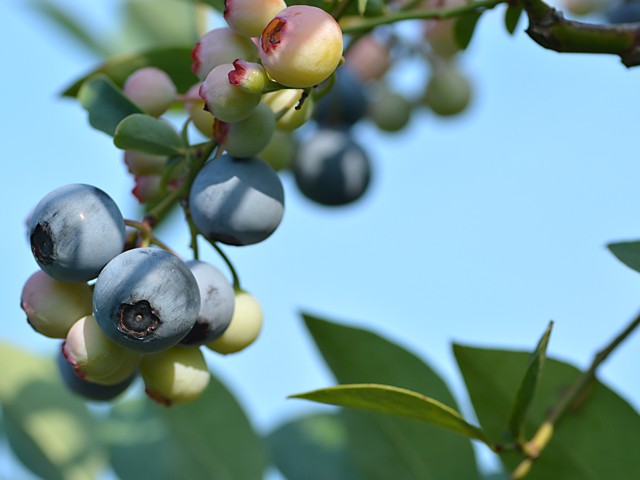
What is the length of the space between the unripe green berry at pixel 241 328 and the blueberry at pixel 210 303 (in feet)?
0.10

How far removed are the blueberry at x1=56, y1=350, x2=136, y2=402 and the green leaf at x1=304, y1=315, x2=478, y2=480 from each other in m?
0.26

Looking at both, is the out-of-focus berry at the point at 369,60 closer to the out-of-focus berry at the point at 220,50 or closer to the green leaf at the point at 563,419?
the green leaf at the point at 563,419

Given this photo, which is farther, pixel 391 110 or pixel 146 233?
pixel 391 110

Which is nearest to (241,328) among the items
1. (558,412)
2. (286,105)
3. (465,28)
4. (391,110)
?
(286,105)

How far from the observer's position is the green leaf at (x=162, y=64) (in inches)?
Result: 54.9

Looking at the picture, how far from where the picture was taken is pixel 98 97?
1085 millimetres

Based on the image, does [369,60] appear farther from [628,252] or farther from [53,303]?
[53,303]

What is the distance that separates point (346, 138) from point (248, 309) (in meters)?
1.00

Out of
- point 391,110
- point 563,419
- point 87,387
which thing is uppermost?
point 87,387

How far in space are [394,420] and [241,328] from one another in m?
0.43

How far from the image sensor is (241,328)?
1087mm

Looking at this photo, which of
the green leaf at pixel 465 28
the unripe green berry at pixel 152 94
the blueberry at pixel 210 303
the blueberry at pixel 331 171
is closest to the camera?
the blueberry at pixel 210 303

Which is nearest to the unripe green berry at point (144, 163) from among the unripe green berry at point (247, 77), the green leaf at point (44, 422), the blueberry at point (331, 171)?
the unripe green berry at point (247, 77)

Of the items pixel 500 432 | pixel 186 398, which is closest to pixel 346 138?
pixel 500 432
